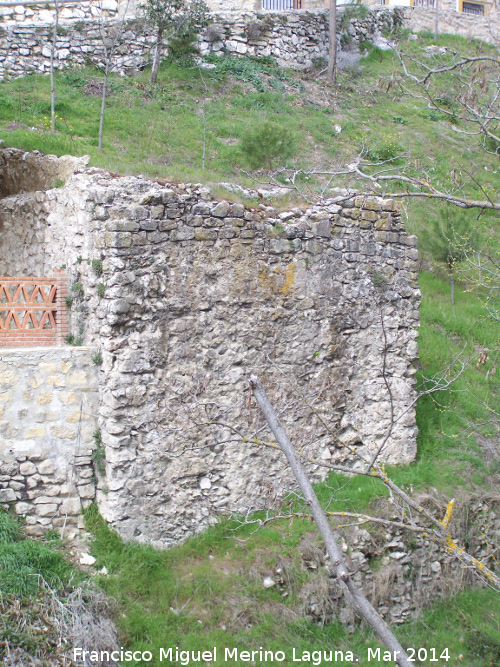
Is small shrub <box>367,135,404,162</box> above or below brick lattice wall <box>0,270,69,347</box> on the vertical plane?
below

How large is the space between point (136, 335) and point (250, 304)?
1352mm

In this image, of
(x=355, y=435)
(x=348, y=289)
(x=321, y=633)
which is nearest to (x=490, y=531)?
(x=355, y=435)

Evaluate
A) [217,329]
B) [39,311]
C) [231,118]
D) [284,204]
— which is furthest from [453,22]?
[39,311]

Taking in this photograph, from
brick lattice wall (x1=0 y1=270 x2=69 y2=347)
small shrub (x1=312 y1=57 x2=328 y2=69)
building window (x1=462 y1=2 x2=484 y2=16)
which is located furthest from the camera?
building window (x1=462 y1=2 x2=484 y2=16)

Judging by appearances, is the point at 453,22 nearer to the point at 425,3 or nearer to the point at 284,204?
the point at 425,3

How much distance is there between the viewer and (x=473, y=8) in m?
30.5

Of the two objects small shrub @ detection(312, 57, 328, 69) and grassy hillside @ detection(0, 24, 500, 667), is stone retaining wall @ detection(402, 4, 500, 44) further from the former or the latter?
small shrub @ detection(312, 57, 328, 69)

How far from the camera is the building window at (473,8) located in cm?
3005

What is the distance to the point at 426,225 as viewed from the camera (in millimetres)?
14141

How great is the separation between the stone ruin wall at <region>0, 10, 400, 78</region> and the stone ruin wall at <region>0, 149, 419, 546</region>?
38.4ft

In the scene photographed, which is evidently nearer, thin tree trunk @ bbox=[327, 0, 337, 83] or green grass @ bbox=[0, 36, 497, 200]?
green grass @ bbox=[0, 36, 497, 200]

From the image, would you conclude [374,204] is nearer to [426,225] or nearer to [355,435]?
[355,435]

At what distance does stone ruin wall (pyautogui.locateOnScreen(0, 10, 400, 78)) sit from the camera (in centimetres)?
1706

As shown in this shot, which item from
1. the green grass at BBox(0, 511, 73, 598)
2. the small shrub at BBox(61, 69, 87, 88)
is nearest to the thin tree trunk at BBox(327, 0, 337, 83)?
the small shrub at BBox(61, 69, 87, 88)
